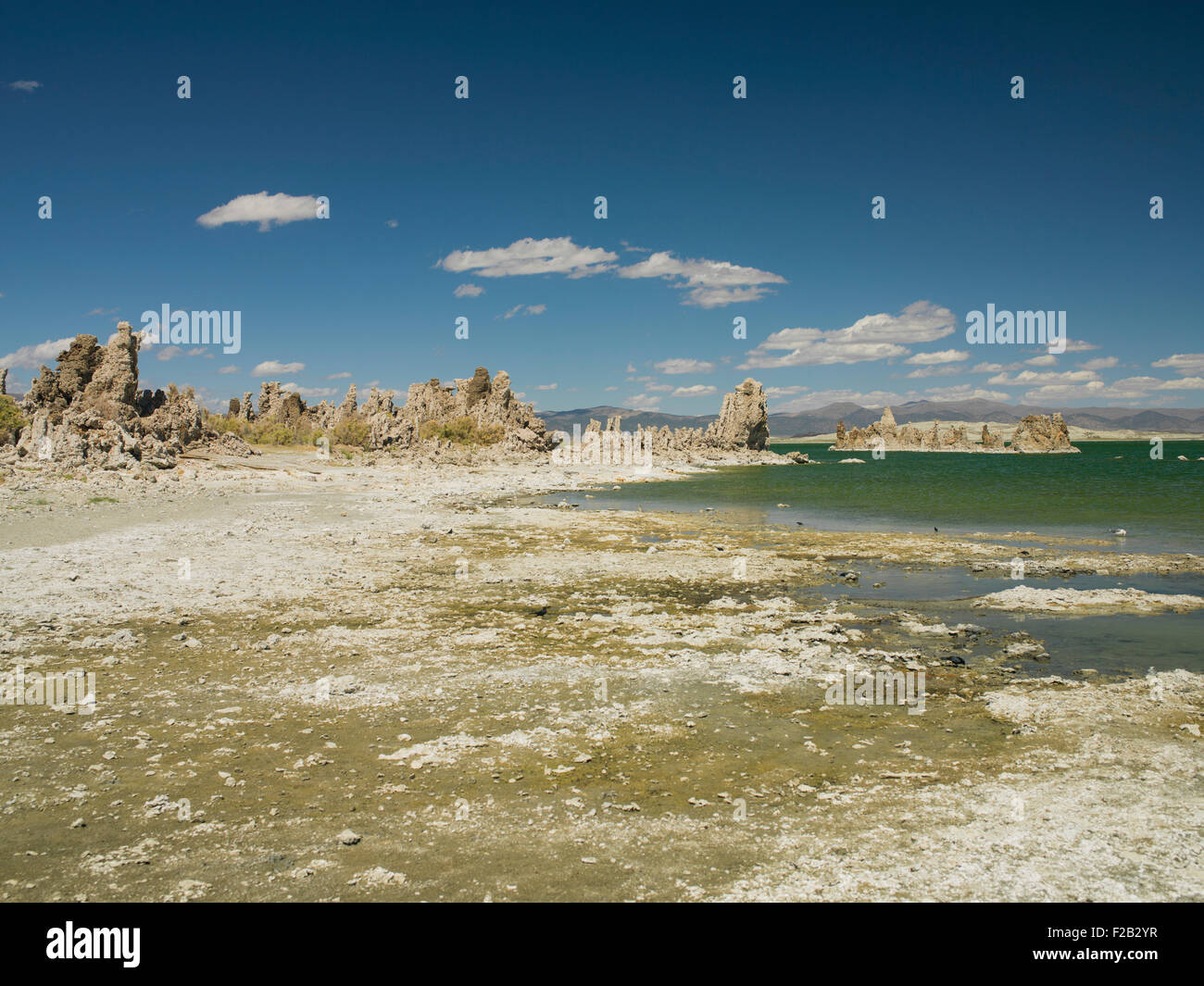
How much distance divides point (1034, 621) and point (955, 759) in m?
7.96

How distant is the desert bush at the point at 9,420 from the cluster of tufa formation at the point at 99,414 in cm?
75

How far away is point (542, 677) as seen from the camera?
9.96 metres

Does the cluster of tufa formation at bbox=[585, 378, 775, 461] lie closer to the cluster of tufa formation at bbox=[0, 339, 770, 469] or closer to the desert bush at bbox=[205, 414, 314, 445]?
the cluster of tufa formation at bbox=[0, 339, 770, 469]

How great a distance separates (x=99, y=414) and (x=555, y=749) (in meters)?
47.6

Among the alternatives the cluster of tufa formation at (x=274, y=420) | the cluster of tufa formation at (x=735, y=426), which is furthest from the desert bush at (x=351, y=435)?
the cluster of tufa formation at (x=735, y=426)

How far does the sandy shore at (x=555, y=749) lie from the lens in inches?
209

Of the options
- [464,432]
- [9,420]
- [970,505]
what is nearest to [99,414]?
[9,420]

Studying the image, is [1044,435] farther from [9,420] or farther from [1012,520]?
[9,420]

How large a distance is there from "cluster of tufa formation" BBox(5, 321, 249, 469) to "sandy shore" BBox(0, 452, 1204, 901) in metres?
25.3

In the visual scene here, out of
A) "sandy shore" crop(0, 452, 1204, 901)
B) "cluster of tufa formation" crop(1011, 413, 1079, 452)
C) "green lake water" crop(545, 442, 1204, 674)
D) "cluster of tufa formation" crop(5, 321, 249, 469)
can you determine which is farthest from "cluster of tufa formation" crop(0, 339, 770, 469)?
"cluster of tufa formation" crop(1011, 413, 1079, 452)

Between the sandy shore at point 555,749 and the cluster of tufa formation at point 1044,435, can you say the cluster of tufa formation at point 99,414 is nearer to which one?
the sandy shore at point 555,749

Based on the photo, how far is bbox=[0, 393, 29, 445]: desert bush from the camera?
42.7 metres
